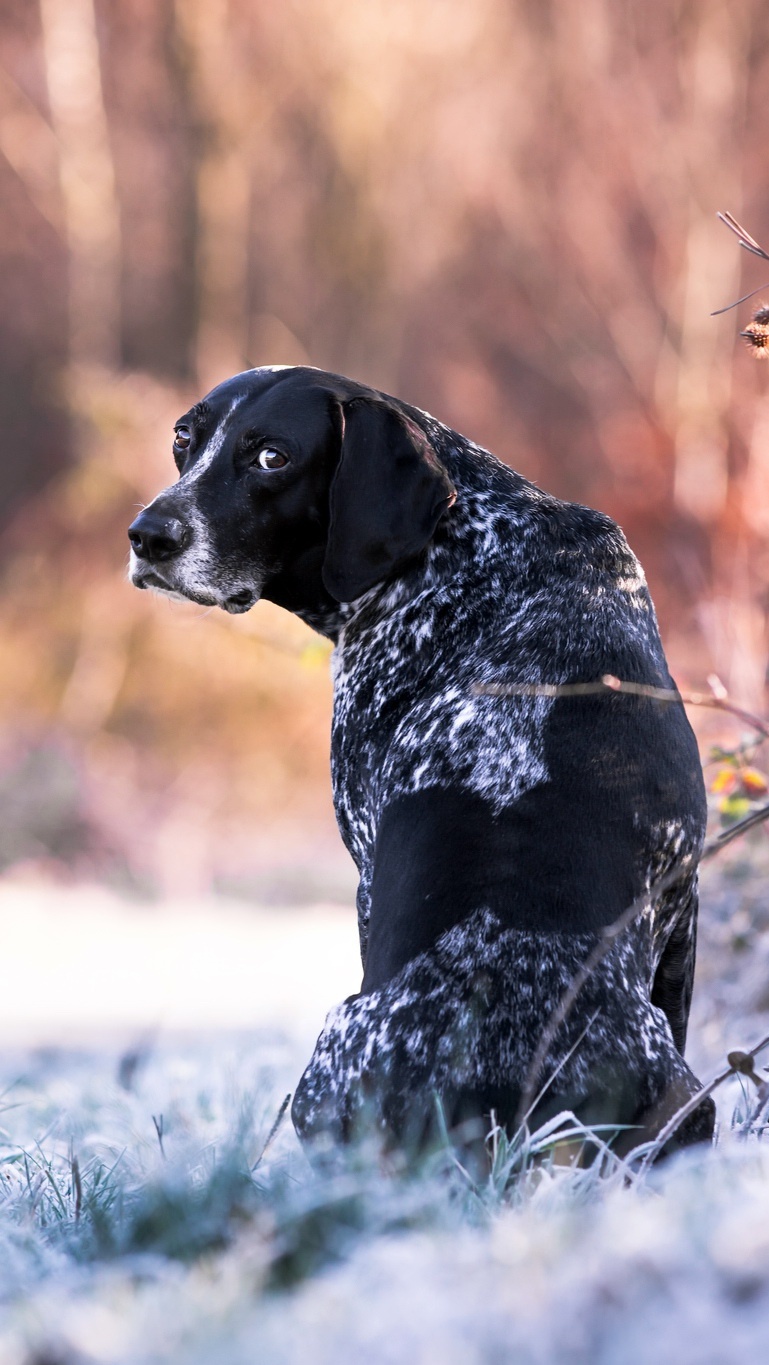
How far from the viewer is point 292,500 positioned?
320 cm

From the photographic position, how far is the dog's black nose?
3.17 m

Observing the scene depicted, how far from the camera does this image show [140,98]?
693 inches

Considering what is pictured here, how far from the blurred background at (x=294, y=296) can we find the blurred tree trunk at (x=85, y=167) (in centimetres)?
4

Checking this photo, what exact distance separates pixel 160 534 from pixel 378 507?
53cm

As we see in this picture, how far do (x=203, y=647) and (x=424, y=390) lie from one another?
8.28 meters

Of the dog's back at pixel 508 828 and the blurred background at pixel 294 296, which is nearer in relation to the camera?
the dog's back at pixel 508 828

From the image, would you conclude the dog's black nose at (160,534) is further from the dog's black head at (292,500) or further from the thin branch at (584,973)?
the thin branch at (584,973)

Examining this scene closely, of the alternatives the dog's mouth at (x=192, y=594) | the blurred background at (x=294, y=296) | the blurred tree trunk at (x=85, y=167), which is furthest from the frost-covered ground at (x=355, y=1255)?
the blurred tree trunk at (x=85, y=167)

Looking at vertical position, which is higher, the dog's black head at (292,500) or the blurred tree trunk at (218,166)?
the blurred tree trunk at (218,166)

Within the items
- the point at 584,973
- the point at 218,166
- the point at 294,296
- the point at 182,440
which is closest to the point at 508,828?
the point at 584,973

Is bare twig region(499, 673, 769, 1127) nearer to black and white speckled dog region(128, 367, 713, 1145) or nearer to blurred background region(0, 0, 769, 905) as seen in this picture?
black and white speckled dog region(128, 367, 713, 1145)

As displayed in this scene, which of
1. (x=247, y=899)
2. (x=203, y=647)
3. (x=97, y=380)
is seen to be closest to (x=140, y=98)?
(x=97, y=380)

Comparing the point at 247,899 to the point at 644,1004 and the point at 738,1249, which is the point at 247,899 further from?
the point at 738,1249

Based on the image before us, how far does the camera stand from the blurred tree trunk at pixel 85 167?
50.2 ft
